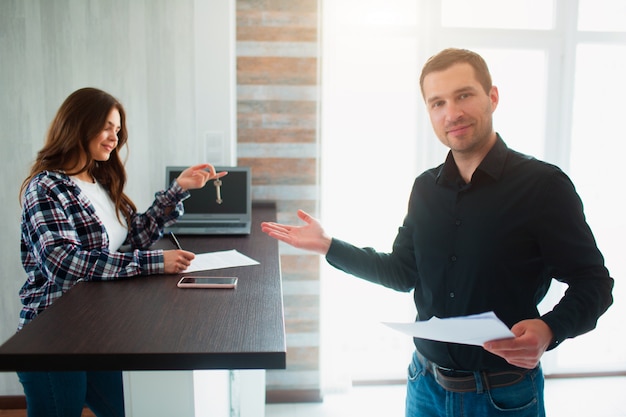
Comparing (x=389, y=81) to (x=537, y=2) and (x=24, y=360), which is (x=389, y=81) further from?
(x=24, y=360)

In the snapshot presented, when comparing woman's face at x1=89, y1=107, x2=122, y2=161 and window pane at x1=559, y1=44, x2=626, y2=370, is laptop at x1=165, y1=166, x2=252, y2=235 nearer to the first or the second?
woman's face at x1=89, y1=107, x2=122, y2=161

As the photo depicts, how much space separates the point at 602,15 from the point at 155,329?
122 inches

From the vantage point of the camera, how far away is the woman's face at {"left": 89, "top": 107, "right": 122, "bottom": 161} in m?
1.67

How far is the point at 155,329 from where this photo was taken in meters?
1.09

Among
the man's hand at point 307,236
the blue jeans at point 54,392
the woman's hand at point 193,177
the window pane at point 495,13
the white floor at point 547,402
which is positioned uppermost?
the window pane at point 495,13

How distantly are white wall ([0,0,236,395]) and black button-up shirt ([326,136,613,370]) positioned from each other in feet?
5.05

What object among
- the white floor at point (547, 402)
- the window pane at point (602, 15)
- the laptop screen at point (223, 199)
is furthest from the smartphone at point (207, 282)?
the window pane at point (602, 15)

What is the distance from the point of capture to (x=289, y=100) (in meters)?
2.69

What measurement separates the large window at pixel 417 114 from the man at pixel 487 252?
1450mm

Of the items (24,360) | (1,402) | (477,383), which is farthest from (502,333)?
(1,402)

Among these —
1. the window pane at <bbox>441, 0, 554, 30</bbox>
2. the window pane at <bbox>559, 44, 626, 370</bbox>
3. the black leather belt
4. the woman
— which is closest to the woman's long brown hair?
the woman

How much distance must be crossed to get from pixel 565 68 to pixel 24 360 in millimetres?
3041

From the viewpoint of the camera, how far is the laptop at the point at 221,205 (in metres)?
2.29

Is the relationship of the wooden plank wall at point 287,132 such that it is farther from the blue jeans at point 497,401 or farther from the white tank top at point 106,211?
the blue jeans at point 497,401
